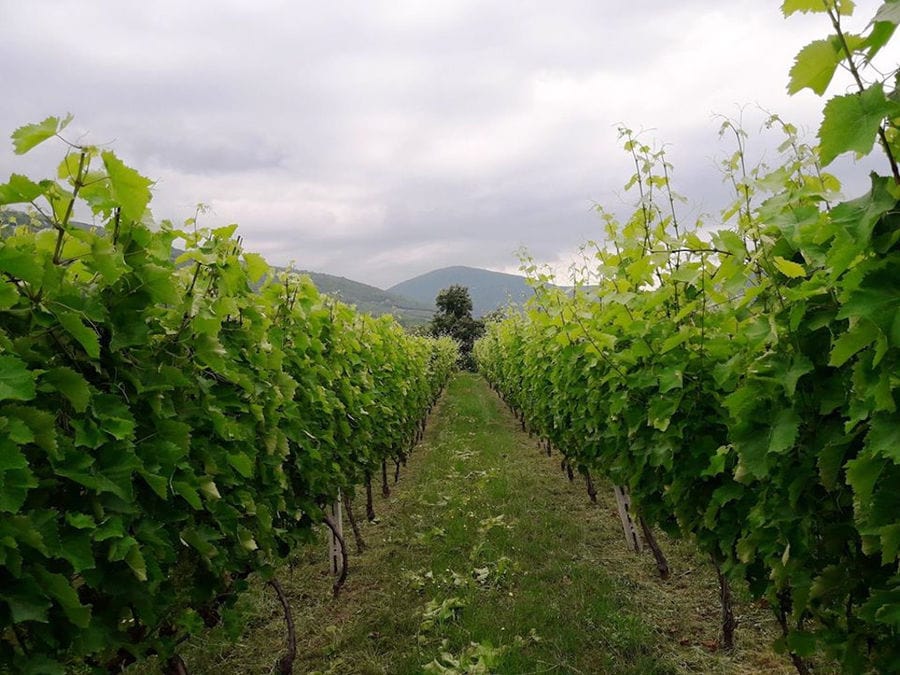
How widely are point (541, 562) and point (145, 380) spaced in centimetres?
513

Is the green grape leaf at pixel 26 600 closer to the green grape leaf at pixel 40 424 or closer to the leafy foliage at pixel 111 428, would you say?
the leafy foliage at pixel 111 428

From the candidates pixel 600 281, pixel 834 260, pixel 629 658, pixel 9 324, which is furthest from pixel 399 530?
pixel 834 260

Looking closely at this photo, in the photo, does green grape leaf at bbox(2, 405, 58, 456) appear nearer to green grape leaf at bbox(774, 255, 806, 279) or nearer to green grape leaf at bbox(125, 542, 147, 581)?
green grape leaf at bbox(125, 542, 147, 581)

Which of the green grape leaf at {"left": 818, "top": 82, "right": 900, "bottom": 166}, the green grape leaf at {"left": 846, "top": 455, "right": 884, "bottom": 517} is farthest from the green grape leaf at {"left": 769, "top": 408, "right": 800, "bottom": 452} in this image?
the green grape leaf at {"left": 818, "top": 82, "right": 900, "bottom": 166}

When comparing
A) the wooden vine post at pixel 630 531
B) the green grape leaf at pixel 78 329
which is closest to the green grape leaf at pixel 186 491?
the green grape leaf at pixel 78 329

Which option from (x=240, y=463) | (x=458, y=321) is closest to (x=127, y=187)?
(x=240, y=463)

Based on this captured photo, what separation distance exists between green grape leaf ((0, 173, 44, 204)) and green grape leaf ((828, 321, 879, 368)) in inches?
102

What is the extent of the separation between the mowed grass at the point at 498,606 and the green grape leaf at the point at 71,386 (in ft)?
10.6

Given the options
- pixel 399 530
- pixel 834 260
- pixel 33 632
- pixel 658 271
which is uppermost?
pixel 658 271

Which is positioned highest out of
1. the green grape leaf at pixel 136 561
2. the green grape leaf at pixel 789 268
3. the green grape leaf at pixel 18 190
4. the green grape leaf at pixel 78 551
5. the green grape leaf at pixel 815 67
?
the green grape leaf at pixel 815 67

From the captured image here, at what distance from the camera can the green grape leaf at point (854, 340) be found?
4.94ft

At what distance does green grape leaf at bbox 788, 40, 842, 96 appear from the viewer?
4.23ft

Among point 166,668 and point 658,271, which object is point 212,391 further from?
point 658,271

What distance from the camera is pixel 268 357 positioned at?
147 inches
